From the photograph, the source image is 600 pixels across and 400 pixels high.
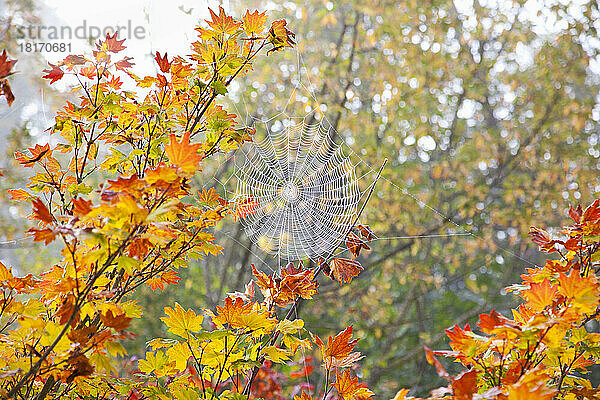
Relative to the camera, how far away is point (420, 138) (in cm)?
423

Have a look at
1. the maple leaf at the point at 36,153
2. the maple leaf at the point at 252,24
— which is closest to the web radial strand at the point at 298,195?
the maple leaf at the point at 252,24

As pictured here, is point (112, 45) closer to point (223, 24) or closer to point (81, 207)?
point (223, 24)

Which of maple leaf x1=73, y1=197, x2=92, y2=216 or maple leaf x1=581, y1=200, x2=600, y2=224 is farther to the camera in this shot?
maple leaf x1=581, y1=200, x2=600, y2=224

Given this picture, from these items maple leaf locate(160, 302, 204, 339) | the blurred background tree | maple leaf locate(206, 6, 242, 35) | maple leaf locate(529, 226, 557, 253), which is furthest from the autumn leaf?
the blurred background tree

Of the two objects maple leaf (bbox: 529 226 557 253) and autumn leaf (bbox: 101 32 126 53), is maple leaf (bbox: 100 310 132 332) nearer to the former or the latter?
autumn leaf (bbox: 101 32 126 53)

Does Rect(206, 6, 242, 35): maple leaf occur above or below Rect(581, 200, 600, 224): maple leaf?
above

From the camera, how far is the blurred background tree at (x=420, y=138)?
3875 mm

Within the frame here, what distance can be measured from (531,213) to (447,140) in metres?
1.05

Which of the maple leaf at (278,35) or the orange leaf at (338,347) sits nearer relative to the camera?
the orange leaf at (338,347)

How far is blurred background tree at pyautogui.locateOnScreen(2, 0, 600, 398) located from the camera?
3.88 meters

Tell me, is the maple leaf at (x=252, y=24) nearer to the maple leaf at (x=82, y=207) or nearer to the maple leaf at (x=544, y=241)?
the maple leaf at (x=82, y=207)

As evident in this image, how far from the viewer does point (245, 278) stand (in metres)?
3.79

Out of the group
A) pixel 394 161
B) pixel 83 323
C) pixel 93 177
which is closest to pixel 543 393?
pixel 83 323

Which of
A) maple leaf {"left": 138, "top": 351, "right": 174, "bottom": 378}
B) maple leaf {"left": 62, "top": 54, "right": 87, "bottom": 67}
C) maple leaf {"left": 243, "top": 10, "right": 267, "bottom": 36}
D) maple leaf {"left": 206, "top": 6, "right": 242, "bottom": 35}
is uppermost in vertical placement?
maple leaf {"left": 243, "top": 10, "right": 267, "bottom": 36}
